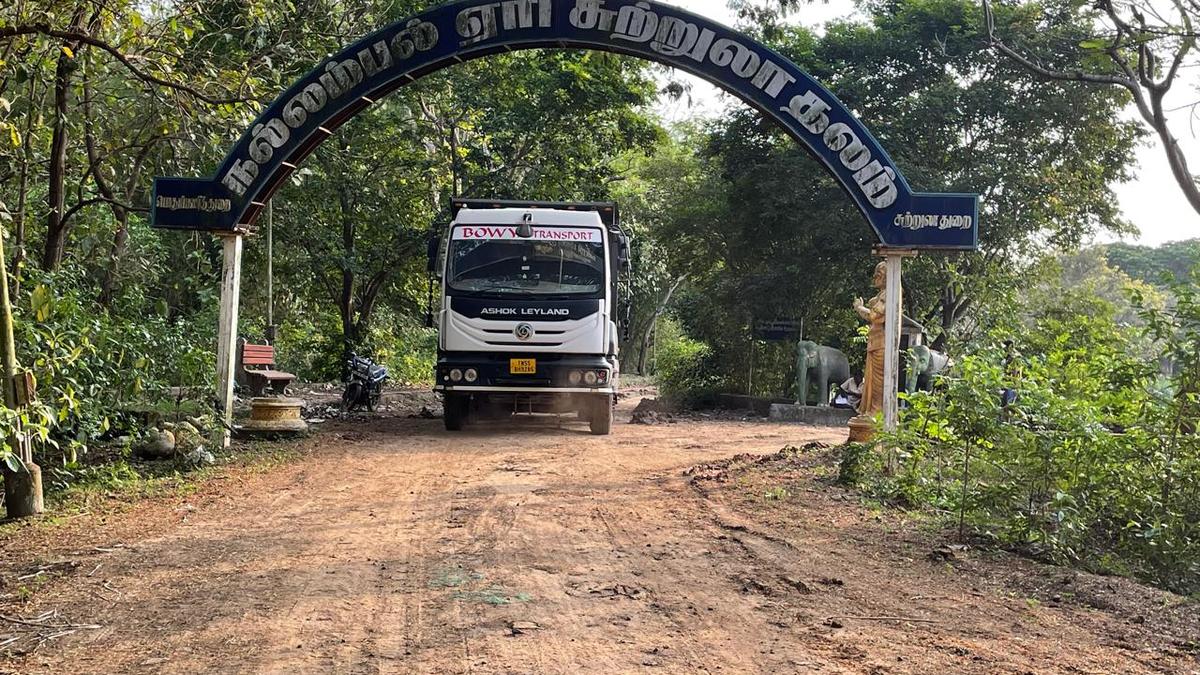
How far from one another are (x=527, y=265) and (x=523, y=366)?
Answer: 1.26m

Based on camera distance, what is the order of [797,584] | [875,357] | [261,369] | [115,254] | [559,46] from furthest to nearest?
[261,369] < [115,254] < [559,46] < [875,357] < [797,584]

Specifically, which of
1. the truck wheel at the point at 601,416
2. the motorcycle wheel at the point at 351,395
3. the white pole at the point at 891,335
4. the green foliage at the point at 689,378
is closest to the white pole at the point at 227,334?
the truck wheel at the point at 601,416

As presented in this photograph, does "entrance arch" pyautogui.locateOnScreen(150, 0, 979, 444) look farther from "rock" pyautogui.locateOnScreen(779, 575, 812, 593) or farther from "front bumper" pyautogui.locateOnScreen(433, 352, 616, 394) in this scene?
"rock" pyautogui.locateOnScreen(779, 575, 812, 593)

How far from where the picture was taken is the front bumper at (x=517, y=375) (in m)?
12.2

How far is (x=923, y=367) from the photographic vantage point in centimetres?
1542

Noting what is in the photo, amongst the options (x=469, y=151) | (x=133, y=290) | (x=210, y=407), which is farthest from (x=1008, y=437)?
(x=469, y=151)

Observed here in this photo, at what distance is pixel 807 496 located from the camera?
8211mm

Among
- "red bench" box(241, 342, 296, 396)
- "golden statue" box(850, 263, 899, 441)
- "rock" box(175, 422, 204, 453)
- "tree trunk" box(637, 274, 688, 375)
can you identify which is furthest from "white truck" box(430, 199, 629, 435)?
"tree trunk" box(637, 274, 688, 375)

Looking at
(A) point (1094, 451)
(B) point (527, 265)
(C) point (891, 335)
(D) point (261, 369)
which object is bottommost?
(A) point (1094, 451)

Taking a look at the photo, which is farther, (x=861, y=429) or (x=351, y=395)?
(x=351, y=395)

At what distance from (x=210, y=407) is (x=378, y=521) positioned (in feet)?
14.8

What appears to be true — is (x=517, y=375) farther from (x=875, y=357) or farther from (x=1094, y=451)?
(x=1094, y=451)

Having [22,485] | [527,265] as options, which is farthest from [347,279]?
[22,485]

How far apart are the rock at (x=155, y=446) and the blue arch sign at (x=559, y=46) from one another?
7.03 feet
